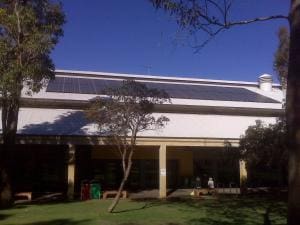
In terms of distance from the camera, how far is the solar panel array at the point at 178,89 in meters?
29.9

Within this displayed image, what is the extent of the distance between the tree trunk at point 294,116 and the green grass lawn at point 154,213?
27.1 feet

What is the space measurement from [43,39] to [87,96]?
10604 millimetres

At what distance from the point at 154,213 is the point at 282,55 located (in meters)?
8.70

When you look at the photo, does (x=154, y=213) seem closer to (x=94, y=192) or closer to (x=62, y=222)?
(x=62, y=222)

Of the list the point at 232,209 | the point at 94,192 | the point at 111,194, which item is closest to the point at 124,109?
the point at 232,209

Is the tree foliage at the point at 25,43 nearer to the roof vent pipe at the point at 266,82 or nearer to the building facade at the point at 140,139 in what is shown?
the building facade at the point at 140,139

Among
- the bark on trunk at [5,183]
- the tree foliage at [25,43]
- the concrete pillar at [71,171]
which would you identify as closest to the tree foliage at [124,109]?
the tree foliage at [25,43]

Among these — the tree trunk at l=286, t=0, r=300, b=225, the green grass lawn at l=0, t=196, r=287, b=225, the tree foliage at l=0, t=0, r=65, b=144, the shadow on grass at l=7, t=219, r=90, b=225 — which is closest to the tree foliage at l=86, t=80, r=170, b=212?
the green grass lawn at l=0, t=196, r=287, b=225

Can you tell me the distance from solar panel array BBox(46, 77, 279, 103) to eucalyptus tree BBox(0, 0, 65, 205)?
9790mm

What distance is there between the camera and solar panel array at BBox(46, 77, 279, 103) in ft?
97.9

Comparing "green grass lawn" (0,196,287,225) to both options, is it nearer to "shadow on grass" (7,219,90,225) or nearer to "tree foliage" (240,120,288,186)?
"shadow on grass" (7,219,90,225)

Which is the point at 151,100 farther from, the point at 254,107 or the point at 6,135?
the point at 254,107

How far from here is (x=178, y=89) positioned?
109 ft

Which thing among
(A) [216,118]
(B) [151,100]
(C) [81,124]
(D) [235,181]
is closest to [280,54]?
(B) [151,100]
